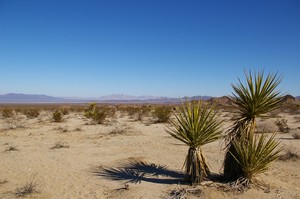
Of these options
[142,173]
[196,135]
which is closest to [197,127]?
[196,135]

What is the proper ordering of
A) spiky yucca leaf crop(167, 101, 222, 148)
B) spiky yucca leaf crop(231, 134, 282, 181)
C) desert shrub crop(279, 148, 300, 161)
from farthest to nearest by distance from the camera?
1. desert shrub crop(279, 148, 300, 161)
2. spiky yucca leaf crop(167, 101, 222, 148)
3. spiky yucca leaf crop(231, 134, 282, 181)

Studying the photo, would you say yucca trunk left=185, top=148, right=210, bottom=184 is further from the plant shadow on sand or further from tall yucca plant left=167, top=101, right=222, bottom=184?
the plant shadow on sand

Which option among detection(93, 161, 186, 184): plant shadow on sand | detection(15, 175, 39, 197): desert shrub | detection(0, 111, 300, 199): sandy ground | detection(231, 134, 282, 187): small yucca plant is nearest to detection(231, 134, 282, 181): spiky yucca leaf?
detection(231, 134, 282, 187): small yucca plant

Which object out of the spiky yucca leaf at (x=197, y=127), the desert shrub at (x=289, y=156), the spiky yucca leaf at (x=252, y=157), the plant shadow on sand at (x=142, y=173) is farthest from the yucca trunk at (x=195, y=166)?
the desert shrub at (x=289, y=156)

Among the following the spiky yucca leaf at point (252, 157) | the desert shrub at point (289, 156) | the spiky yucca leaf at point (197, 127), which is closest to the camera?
the spiky yucca leaf at point (252, 157)

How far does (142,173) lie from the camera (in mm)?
7867

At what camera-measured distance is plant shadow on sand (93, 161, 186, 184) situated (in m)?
7.19

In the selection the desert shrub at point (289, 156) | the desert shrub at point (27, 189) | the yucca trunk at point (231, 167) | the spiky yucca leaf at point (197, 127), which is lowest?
the desert shrub at point (27, 189)

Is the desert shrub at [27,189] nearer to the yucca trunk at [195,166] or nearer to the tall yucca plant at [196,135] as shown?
the tall yucca plant at [196,135]

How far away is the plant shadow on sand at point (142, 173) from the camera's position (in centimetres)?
719

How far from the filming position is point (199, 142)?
21.2ft

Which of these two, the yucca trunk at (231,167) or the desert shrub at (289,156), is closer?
the yucca trunk at (231,167)

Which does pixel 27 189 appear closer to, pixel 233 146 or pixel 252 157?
pixel 233 146

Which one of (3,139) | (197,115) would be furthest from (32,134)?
(197,115)
